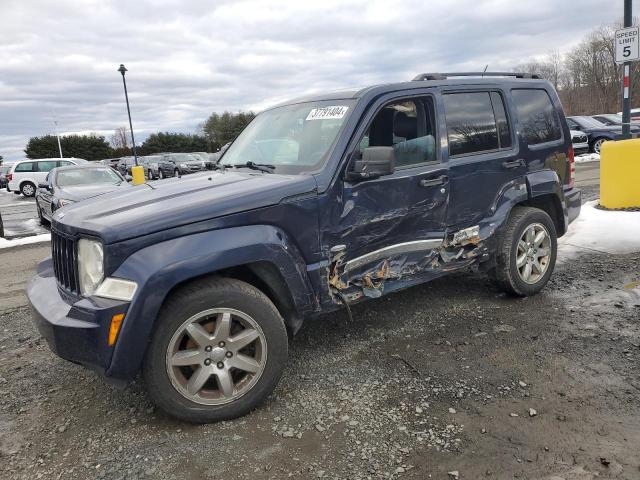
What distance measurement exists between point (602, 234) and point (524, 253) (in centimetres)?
294

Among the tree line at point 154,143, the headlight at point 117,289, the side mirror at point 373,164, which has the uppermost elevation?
the tree line at point 154,143

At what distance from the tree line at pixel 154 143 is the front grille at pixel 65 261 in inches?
2381

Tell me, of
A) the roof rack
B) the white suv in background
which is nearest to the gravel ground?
the roof rack

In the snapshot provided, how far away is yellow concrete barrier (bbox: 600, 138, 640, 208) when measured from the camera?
25.5 ft

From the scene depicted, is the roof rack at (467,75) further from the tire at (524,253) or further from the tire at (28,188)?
the tire at (28,188)

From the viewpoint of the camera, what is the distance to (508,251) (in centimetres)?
449

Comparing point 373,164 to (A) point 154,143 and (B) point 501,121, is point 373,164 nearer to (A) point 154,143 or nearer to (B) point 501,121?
(B) point 501,121

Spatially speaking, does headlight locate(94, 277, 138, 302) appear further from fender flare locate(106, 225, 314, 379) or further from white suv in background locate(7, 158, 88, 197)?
white suv in background locate(7, 158, 88, 197)

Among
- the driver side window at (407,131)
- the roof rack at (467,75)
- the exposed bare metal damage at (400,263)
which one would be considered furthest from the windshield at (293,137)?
the roof rack at (467,75)

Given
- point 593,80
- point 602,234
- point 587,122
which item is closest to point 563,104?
point 593,80

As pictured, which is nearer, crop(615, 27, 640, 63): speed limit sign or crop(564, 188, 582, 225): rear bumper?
crop(564, 188, 582, 225): rear bumper

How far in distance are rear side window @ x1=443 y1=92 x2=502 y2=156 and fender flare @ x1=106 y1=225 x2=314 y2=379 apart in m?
1.97

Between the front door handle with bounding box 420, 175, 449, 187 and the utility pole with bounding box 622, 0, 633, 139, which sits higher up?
the utility pole with bounding box 622, 0, 633, 139

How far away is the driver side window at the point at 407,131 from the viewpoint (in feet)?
12.5
